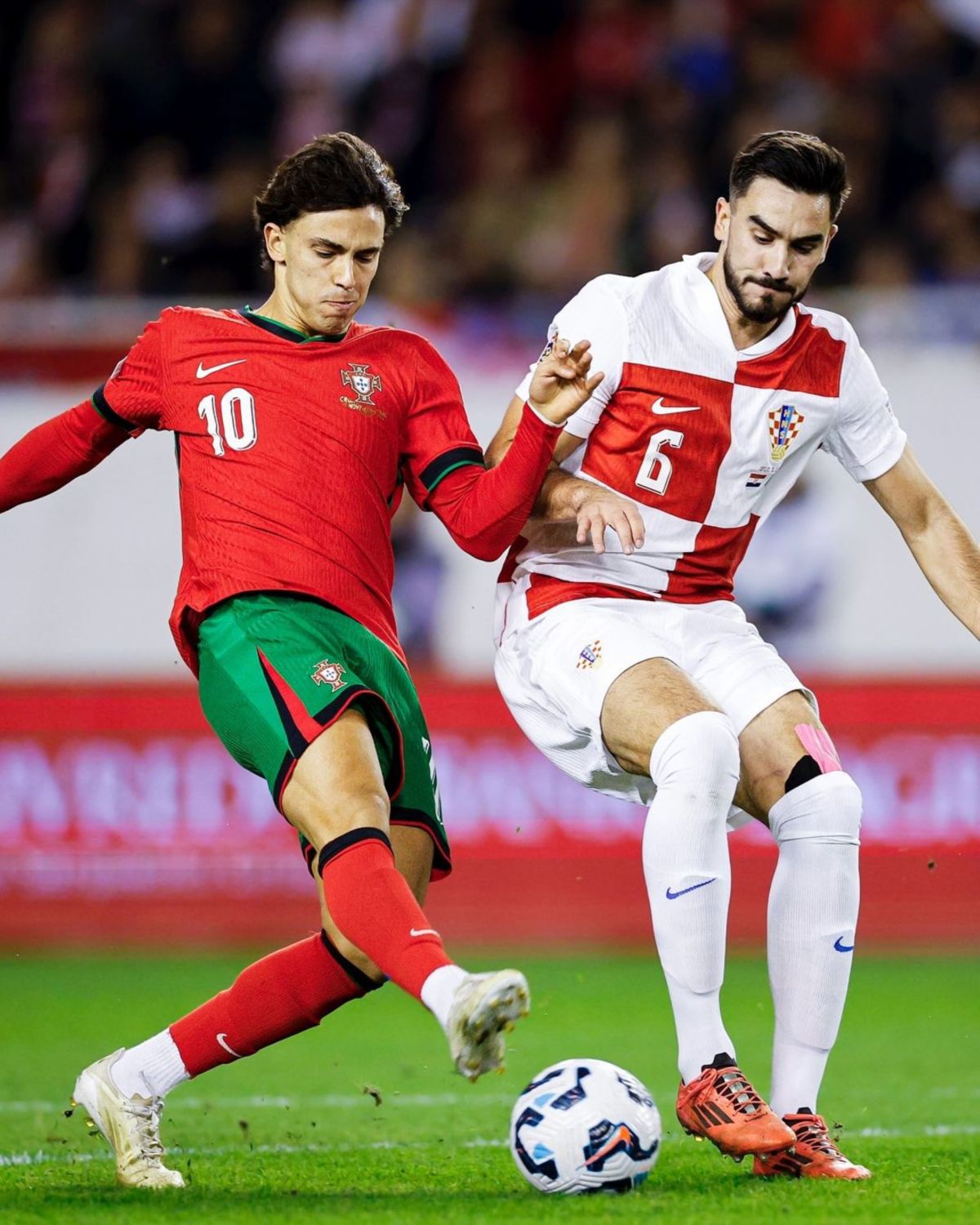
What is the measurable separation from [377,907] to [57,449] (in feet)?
5.41

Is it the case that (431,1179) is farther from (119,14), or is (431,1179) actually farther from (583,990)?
(119,14)

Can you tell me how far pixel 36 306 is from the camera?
1130 centimetres

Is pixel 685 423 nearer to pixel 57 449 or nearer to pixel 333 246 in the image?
pixel 333 246

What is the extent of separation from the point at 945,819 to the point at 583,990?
2.23 metres

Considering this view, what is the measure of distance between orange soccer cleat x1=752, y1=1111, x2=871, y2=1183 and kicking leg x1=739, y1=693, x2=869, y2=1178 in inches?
1.6

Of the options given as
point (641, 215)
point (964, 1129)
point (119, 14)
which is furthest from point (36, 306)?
point (964, 1129)

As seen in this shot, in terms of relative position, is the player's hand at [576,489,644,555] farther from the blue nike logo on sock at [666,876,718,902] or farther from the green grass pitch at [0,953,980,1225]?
the green grass pitch at [0,953,980,1225]

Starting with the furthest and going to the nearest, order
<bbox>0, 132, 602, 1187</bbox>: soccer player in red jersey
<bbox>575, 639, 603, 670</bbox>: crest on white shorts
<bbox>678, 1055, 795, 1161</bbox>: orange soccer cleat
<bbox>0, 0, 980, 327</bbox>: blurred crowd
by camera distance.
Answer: <bbox>0, 0, 980, 327</bbox>: blurred crowd
<bbox>575, 639, 603, 670</bbox>: crest on white shorts
<bbox>0, 132, 602, 1187</bbox>: soccer player in red jersey
<bbox>678, 1055, 795, 1161</bbox>: orange soccer cleat

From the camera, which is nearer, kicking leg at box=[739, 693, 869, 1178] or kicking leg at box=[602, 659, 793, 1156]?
kicking leg at box=[602, 659, 793, 1156]

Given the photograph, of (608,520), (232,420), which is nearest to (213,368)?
(232,420)

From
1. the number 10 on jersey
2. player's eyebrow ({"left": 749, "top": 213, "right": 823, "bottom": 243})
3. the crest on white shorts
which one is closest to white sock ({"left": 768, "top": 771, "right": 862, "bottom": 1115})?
the crest on white shorts

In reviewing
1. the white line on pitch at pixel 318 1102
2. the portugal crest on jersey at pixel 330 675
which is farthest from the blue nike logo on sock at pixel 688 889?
the white line on pitch at pixel 318 1102

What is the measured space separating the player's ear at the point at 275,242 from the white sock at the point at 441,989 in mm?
1963

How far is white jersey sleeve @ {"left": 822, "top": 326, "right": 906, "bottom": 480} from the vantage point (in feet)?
17.4
